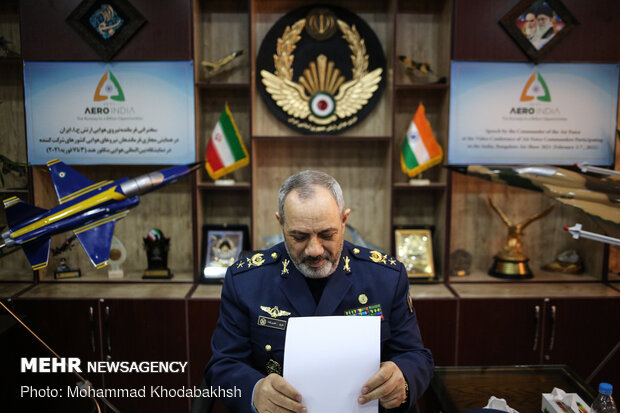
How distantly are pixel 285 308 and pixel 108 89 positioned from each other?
6.15 feet

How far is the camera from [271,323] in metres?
1.39

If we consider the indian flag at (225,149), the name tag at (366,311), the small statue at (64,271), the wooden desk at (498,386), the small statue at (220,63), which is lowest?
the wooden desk at (498,386)

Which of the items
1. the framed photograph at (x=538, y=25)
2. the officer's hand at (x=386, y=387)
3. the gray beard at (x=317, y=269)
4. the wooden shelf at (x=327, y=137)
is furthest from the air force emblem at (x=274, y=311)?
the framed photograph at (x=538, y=25)

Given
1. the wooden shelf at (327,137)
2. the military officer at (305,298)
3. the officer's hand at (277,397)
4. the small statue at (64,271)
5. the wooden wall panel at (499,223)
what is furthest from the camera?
the wooden wall panel at (499,223)

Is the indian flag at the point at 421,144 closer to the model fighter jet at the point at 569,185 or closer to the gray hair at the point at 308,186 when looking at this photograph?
the model fighter jet at the point at 569,185

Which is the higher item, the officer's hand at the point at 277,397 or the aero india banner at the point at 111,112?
the aero india banner at the point at 111,112

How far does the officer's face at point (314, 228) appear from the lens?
125 cm

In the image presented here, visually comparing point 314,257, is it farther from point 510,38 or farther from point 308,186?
point 510,38

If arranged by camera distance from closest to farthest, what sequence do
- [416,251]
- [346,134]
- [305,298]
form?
[305,298]
[416,251]
[346,134]

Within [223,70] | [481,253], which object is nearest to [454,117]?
[481,253]

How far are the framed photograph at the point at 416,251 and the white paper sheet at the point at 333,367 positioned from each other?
5.10ft

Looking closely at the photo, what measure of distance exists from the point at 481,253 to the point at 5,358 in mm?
2685

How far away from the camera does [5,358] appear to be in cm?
177

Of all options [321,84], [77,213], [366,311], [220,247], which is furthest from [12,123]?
[366,311]
